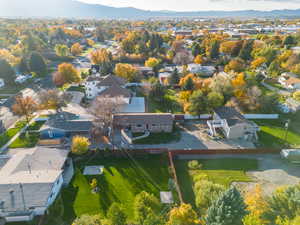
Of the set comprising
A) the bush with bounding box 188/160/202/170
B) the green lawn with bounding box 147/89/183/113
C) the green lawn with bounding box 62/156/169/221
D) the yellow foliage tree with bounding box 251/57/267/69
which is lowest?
the green lawn with bounding box 62/156/169/221

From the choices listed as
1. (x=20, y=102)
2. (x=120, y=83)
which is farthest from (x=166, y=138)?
(x=20, y=102)

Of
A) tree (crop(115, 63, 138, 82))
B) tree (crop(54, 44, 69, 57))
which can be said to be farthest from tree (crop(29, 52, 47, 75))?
tree (crop(115, 63, 138, 82))

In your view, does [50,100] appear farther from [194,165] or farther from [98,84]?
[194,165]

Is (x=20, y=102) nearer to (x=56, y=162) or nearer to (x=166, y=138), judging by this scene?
(x=56, y=162)

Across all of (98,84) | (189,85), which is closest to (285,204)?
(189,85)

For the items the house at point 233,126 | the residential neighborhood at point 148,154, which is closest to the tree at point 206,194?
the residential neighborhood at point 148,154

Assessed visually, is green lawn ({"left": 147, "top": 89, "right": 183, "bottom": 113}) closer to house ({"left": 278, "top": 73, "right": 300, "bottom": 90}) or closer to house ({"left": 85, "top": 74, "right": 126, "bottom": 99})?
house ({"left": 85, "top": 74, "right": 126, "bottom": 99})
